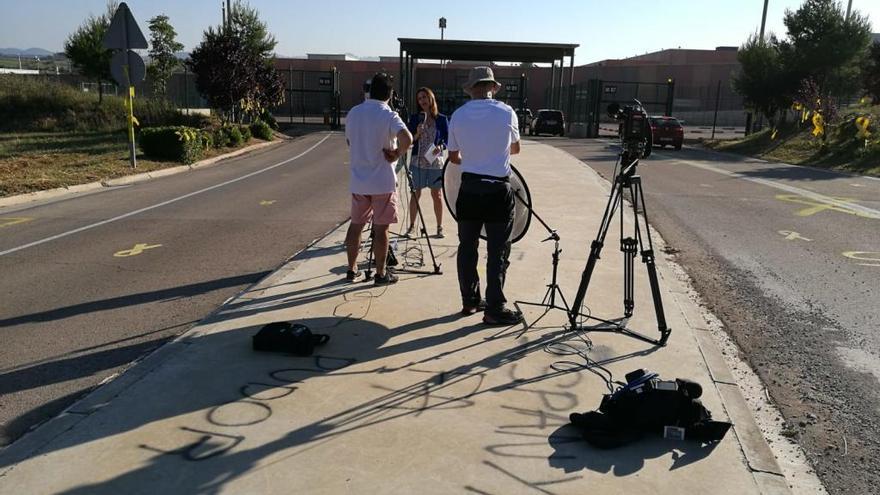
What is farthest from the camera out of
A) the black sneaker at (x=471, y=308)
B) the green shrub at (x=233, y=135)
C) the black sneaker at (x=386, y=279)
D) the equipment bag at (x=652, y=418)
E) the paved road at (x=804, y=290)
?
the green shrub at (x=233, y=135)

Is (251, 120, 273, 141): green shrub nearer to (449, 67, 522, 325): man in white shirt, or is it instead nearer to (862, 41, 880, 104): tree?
(449, 67, 522, 325): man in white shirt

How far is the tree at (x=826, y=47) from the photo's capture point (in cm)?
3081

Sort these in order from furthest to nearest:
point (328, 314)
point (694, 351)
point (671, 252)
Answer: point (671, 252) → point (328, 314) → point (694, 351)

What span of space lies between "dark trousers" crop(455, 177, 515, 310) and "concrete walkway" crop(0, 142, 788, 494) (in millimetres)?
332

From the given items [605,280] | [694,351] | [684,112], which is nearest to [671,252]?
[605,280]

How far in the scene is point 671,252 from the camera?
8938mm

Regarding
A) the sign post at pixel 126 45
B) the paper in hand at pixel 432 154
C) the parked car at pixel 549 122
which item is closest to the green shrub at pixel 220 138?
the sign post at pixel 126 45

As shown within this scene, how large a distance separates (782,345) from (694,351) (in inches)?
45.0

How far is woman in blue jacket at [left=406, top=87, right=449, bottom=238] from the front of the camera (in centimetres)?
801

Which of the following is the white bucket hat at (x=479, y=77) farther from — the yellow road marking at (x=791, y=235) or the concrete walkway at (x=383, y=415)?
the yellow road marking at (x=791, y=235)

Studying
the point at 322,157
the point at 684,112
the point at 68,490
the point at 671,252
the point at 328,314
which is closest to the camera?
the point at 68,490

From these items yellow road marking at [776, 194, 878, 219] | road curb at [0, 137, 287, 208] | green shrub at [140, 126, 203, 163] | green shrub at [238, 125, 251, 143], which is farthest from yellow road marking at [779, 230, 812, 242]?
green shrub at [238, 125, 251, 143]

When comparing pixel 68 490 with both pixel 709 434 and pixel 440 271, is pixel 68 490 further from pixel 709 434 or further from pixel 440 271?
pixel 440 271

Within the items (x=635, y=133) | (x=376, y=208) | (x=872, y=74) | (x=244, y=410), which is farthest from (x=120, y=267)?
(x=872, y=74)
